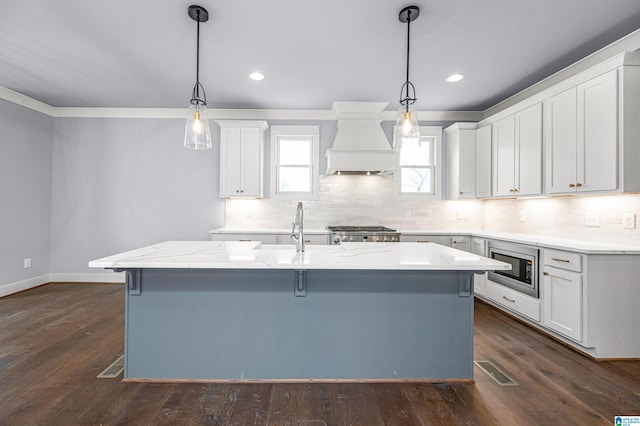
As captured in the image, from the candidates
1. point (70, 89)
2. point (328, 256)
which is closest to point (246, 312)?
point (328, 256)

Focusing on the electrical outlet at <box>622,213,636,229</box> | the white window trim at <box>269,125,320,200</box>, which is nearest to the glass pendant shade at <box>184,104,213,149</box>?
the white window trim at <box>269,125,320,200</box>

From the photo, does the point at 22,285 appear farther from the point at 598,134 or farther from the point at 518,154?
the point at 598,134

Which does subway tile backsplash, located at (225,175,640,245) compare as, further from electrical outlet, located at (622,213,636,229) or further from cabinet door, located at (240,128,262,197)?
electrical outlet, located at (622,213,636,229)

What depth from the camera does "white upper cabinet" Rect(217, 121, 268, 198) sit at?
14.8 ft

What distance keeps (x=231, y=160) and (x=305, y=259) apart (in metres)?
2.93

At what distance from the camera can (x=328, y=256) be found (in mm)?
2123

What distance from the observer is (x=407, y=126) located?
2.23 m

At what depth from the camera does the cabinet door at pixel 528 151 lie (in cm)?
345

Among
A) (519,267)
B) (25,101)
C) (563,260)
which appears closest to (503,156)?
(519,267)

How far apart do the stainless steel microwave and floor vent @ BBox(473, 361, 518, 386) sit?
1.09m

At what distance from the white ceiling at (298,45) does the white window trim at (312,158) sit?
60 centimetres

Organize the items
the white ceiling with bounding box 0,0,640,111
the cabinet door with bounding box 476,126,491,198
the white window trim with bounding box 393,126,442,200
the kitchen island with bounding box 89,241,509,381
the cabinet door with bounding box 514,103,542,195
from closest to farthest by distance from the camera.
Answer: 1. the kitchen island with bounding box 89,241,509,381
2. the white ceiling with bounding box 0,0,640,111
3. the cabinet door with bounding box 514,103,542,195
4. the cabinet door with bounding box 476,126,491,198
5. the white window trim with bounding box 393,126,442,200

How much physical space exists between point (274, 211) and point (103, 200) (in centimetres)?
258

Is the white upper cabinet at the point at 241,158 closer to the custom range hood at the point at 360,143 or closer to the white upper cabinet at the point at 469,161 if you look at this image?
the custom range hood at the point at 360,143
